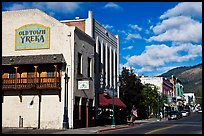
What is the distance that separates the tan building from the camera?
33.8 m

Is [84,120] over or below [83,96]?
below

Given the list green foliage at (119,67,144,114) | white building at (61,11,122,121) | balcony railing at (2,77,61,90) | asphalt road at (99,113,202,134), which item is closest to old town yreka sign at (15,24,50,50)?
balcony railing at (2,77,61,90)

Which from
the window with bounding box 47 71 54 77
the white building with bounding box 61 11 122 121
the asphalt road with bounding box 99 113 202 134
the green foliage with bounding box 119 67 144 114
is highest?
the white building with bounding box 61 11 122 121

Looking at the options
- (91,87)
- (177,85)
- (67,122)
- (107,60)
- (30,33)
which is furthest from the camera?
(177,85)

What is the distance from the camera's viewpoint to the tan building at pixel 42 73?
33750 millimetres

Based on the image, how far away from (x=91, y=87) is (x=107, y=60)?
8634mm

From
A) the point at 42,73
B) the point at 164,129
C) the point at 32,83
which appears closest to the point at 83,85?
the point at 42,73

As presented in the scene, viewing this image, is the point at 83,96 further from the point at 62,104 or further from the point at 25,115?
the point at 25,115

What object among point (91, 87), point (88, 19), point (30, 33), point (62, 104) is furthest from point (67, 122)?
point (88, 19)

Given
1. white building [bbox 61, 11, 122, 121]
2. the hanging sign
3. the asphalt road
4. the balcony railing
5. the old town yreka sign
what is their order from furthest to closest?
white building [bbox 61, 11, 122, 121]
the old town yreka sign
the hanging sign
the balcony railing
the asphalt road

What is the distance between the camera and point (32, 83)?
3419 centimetres

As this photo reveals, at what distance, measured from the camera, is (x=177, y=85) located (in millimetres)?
121438

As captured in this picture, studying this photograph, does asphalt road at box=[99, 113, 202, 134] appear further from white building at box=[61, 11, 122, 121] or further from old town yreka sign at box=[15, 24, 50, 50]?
old town yreka sign at box=[15, 24, 50, 50]

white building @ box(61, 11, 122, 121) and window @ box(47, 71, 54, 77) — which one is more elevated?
white building @ box(61, 11, 122, 121)
